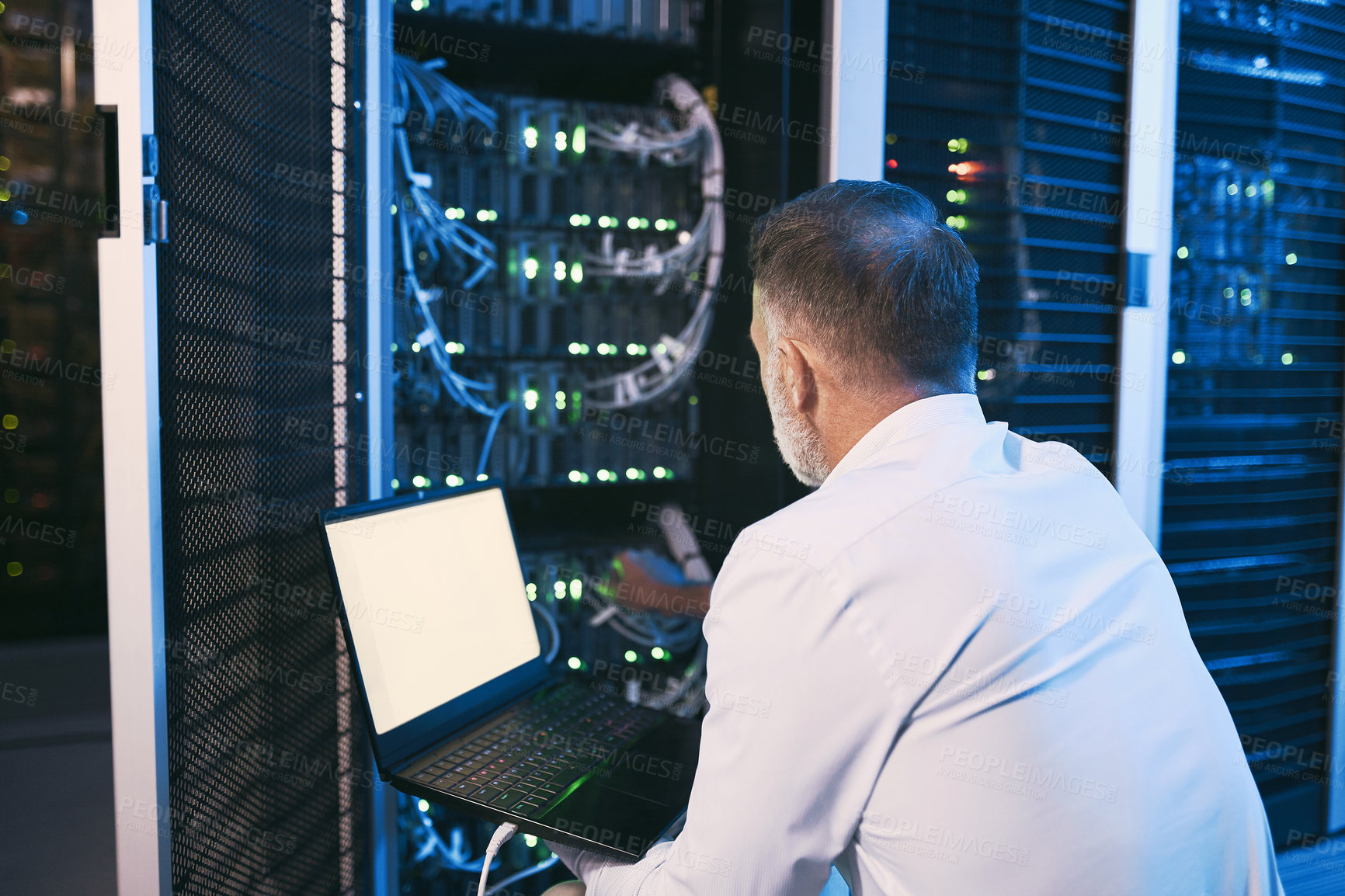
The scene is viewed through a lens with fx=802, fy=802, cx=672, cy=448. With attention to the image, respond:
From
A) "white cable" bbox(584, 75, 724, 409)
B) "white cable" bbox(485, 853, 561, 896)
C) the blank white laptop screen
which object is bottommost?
"white cable" bbox(485, 853, 561, 896)

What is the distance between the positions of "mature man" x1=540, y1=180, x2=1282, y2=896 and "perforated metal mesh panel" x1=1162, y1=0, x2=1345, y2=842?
4.55 feet

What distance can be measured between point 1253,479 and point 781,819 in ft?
6.18

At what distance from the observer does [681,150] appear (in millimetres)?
2109

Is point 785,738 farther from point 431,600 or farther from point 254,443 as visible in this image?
point 254,443

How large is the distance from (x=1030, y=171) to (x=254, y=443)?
1506 mm

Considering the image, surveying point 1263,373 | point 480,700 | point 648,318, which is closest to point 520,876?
point 480,700

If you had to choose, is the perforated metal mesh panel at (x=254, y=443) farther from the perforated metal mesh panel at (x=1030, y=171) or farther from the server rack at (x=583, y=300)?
the perforated metal mesh panel at (x=1030, y=171)

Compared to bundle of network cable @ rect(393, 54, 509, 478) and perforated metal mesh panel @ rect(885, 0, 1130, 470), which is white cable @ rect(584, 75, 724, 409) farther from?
perforated metal mesh panel @ rect(885, 0, 1130, 470)

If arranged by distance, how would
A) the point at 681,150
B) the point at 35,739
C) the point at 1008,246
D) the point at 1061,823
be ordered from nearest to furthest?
the point at 1061,823
the point at 1008,246
the point at 35,739
the point at 681,150

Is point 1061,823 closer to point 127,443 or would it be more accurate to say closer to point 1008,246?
point 127,443

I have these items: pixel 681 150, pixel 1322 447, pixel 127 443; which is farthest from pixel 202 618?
pixel 1322 447

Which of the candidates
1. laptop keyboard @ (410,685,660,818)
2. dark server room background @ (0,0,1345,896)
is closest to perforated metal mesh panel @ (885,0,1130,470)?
dark server room background @ (0,0,1345,896)

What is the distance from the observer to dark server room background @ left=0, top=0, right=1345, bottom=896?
45.2 inches

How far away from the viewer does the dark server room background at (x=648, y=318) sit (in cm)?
115
